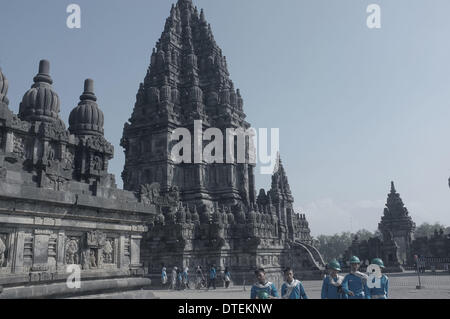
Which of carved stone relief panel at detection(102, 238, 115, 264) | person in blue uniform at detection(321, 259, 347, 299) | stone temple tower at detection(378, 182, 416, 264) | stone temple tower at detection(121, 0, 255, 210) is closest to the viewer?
person in blue uniform at detection(321, 259, 347, 299)

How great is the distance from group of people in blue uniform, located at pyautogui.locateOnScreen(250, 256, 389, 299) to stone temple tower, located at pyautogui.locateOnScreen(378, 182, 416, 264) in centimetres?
4387

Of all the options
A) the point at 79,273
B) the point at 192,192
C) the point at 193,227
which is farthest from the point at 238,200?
the point at 79,273

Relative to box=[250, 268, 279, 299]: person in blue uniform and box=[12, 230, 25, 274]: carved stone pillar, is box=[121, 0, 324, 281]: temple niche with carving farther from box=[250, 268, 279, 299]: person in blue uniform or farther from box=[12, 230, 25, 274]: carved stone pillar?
box=[250, 268, 279, 299]: person in blue uniform

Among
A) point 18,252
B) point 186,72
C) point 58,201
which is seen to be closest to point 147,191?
point 58,201

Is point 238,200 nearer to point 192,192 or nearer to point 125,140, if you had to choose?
point 192,192

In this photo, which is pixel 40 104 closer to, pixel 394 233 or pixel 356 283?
pixel 356 283

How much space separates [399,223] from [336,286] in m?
45.5

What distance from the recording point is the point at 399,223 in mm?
48469

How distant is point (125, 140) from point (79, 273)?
28555 millimetres

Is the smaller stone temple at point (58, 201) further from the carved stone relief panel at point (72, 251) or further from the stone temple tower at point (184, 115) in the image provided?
the stone temple tower at point (184, 115)

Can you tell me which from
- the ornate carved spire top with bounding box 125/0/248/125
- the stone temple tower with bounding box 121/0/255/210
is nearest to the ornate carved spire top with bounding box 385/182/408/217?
the stone temple tower with bounding box 121/0/255/210

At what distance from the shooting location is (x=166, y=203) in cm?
2825

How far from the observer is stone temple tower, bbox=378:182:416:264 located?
159ft

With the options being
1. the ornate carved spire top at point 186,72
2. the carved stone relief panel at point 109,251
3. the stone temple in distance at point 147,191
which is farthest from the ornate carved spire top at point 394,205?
the carved stone relief panel at point 109,251
